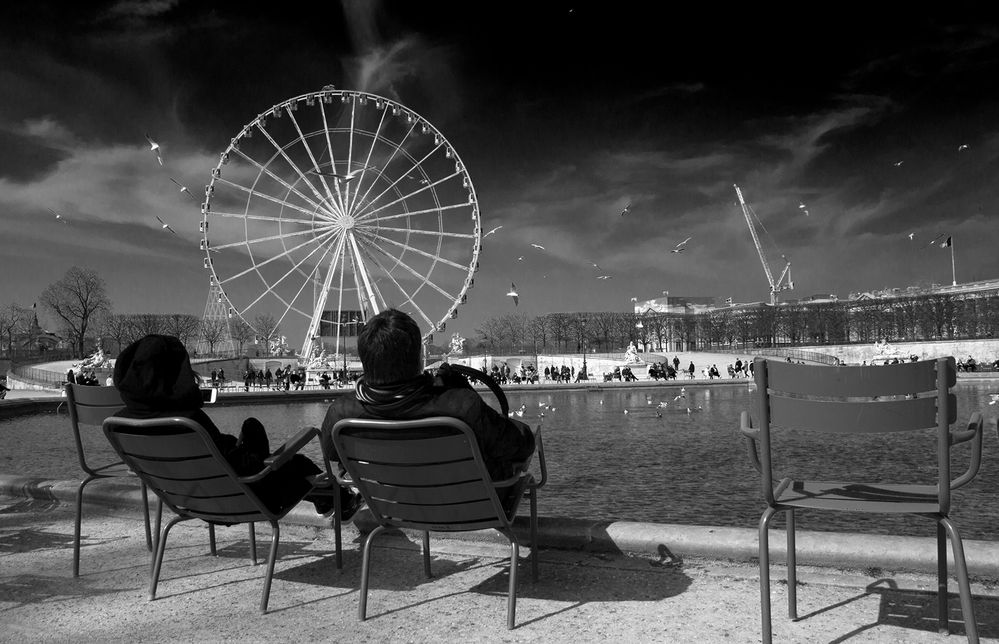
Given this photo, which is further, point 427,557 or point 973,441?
point 427,557

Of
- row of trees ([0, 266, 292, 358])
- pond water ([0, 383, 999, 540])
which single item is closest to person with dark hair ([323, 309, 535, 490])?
pond water ([0, 383, 999, 540])

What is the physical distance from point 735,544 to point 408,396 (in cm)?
166

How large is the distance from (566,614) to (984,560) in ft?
5.47

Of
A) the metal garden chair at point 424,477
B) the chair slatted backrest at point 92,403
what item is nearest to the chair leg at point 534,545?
the metal garden chair at point 424,477

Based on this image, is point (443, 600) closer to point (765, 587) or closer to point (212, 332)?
point (765, 587)

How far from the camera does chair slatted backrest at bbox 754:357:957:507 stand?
2.49 metres

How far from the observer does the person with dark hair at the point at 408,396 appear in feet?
9.67

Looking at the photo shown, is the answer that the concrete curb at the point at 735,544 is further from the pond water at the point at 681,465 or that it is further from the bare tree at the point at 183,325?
the bare tree at the point at 183,325

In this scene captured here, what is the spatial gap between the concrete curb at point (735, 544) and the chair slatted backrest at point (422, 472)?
86cm

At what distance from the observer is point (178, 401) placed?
3.39m

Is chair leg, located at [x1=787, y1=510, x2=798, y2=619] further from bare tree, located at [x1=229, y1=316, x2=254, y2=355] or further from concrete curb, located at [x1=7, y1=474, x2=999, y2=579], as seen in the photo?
bare tree, located at [x1=229, y1=316, x2=254, y2=355]

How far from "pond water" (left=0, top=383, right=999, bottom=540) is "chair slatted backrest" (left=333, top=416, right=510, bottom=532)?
3533 mm

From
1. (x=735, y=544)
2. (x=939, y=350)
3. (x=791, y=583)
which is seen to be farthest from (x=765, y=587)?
(x=939, y=350)

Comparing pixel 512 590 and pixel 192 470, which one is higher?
pixel 192 470
